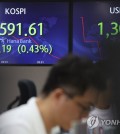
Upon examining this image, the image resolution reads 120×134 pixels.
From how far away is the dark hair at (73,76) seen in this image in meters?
0.96

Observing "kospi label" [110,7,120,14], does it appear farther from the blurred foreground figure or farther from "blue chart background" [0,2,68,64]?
the blurred foreground figure

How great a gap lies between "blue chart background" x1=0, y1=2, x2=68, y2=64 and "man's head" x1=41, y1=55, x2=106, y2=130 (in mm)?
2768

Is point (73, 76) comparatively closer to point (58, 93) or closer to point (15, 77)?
point (58, 93)

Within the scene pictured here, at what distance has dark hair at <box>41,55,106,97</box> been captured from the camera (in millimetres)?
964

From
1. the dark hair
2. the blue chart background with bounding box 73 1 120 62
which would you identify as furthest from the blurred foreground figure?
the blue chart background with bounding box 73 1 120 62

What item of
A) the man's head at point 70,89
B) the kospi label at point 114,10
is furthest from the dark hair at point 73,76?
the kospi label at point 114,10

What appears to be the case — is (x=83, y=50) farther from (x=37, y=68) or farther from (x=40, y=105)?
(x=40, y=105)

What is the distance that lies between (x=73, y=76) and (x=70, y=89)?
43mm

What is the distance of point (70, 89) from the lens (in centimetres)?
101

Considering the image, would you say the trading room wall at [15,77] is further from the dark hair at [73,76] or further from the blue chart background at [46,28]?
the dark hair at [73,76]

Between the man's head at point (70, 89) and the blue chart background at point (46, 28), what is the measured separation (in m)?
2.77

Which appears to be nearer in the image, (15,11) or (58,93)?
(58,93)

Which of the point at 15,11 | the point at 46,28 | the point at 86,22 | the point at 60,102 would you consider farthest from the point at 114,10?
the point at 60,102

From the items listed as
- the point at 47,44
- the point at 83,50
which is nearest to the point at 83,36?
the point at 83,50
